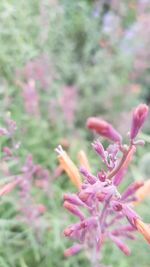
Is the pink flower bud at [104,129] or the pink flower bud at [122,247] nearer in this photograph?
the pink flower bud at [104,129]

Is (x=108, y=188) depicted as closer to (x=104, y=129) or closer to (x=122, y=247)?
(x=104, y=129)

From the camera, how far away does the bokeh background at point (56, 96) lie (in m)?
2.20

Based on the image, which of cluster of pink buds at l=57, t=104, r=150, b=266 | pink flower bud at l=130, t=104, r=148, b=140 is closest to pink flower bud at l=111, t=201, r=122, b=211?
cluster of pink buds at l=57, t=104, r=150, b=266

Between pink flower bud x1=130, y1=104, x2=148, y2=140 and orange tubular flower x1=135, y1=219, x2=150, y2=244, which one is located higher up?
pink flower bud x1=130, y1=104, x2=148, y2=140

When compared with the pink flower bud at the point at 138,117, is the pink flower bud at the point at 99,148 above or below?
above

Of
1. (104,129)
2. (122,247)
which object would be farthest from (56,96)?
(104,129)

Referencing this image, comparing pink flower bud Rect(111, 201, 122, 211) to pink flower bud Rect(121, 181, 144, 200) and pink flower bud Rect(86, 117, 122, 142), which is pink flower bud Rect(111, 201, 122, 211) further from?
pink flower bud Rect(86, 117, 122, 142)

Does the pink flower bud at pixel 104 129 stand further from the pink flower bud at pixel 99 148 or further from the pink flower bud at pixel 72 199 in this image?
the pink flower bud at pixel 72 199

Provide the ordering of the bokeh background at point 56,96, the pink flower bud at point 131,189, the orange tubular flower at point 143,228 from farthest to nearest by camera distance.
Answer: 1. the bokeh background at point 56,96
2. the pink flower bud at point 131,189
3. the orange tubular flower at point 143,228

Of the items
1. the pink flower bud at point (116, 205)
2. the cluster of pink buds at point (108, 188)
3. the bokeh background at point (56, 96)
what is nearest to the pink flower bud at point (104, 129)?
the cluster of pink buds at point (108, 188)

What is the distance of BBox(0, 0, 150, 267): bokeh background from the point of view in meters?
2.20

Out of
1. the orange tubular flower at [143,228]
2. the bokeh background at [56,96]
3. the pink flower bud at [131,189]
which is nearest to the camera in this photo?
the orange tubular flower at [143,228]

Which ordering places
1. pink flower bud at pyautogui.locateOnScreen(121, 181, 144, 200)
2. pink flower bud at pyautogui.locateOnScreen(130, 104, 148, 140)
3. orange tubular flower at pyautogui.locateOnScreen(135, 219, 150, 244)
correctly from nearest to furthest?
1. pink flower bud at pyautogui.locateOnScreen(130, 104, 148, 140)
2. orange tubular flower at pyautogui.locateOnScreen(135, 219, 150, 244)
3. pink flower bud at pyautogui.locateOnScreen(121, 181, 144, 200)

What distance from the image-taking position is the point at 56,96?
305cm
